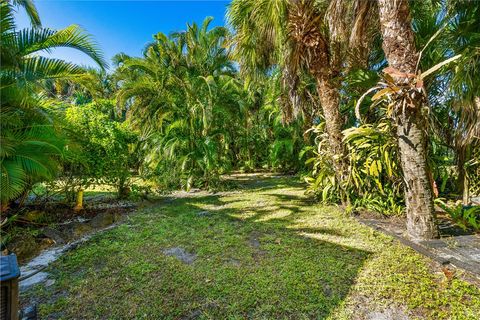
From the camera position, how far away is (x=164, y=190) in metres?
7.48

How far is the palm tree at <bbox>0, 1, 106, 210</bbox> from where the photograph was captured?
3617 mm

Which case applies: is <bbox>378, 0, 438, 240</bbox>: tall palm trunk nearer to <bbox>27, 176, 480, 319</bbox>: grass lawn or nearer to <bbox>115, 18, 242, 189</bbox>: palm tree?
<bbox>27, 176, 480, 319</bbox>: grass lawn

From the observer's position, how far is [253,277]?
266 cm

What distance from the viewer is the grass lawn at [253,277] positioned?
2152mm

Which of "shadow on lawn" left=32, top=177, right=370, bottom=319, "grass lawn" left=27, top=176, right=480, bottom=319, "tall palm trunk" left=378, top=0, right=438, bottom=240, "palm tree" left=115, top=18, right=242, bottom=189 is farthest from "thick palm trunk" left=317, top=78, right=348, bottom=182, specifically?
"palm tree" left=115, top=18, right=242, bottom=189

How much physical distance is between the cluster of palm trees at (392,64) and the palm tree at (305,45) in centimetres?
2

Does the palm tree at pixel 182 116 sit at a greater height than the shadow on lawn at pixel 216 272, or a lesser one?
greater

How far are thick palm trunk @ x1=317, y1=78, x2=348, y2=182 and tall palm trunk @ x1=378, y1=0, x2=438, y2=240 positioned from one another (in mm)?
1641

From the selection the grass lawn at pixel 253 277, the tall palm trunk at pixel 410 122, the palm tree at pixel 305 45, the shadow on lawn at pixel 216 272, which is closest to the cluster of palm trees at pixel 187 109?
the palm tree at pixel 305 45

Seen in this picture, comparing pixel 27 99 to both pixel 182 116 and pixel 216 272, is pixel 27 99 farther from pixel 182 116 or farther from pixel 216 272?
pixel 182 116

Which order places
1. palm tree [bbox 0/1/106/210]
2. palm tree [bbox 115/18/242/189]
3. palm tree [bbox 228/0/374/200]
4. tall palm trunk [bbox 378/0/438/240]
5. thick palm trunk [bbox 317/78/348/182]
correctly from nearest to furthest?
1. tall palm trunk [bbox 378/0/438/240]
2. palm tree [bbox 0/1/106/210]
3. palm tree [bbox 228/0/374/200]
4. thick palm trunk [bbox 317/78/348/182]
5. palm tree [bbox 115/18/242/189]

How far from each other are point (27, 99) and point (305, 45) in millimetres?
4633

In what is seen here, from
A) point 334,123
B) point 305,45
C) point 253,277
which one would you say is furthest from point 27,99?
point 334,123

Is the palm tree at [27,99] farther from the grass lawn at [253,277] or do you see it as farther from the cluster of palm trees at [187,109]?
the cluster of palm trees at [187,109]
